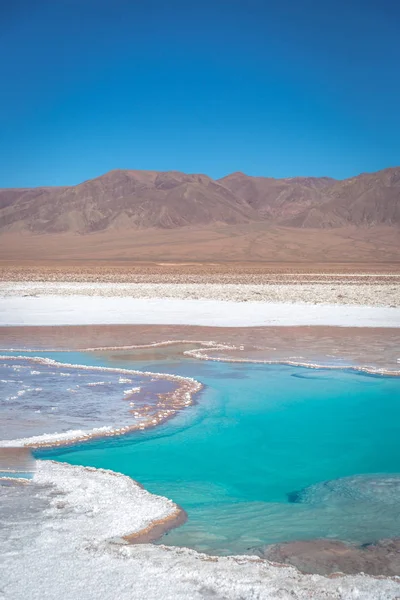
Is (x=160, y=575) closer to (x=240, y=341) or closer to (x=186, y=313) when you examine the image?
(x=240, y=341)

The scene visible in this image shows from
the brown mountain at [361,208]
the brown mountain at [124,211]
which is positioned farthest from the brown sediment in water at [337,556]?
the brown mountain at [124,211]

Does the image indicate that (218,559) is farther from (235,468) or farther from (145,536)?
(235,468)

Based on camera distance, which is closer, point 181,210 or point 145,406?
point 145,406

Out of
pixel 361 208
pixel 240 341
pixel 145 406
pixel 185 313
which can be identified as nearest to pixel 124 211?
pixel 361 208

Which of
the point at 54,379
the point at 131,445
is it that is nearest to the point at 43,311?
the point at 54,379

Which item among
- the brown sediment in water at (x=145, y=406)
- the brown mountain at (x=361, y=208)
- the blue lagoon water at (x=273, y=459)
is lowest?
the blue lagoon water at (x=273, y=459)

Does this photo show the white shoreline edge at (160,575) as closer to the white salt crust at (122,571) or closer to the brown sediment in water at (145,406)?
the white salt crust at (122,571)

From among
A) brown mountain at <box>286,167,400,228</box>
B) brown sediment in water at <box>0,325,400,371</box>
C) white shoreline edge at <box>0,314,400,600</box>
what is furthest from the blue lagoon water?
brown mountain at <box>286,167,400,228</box>
